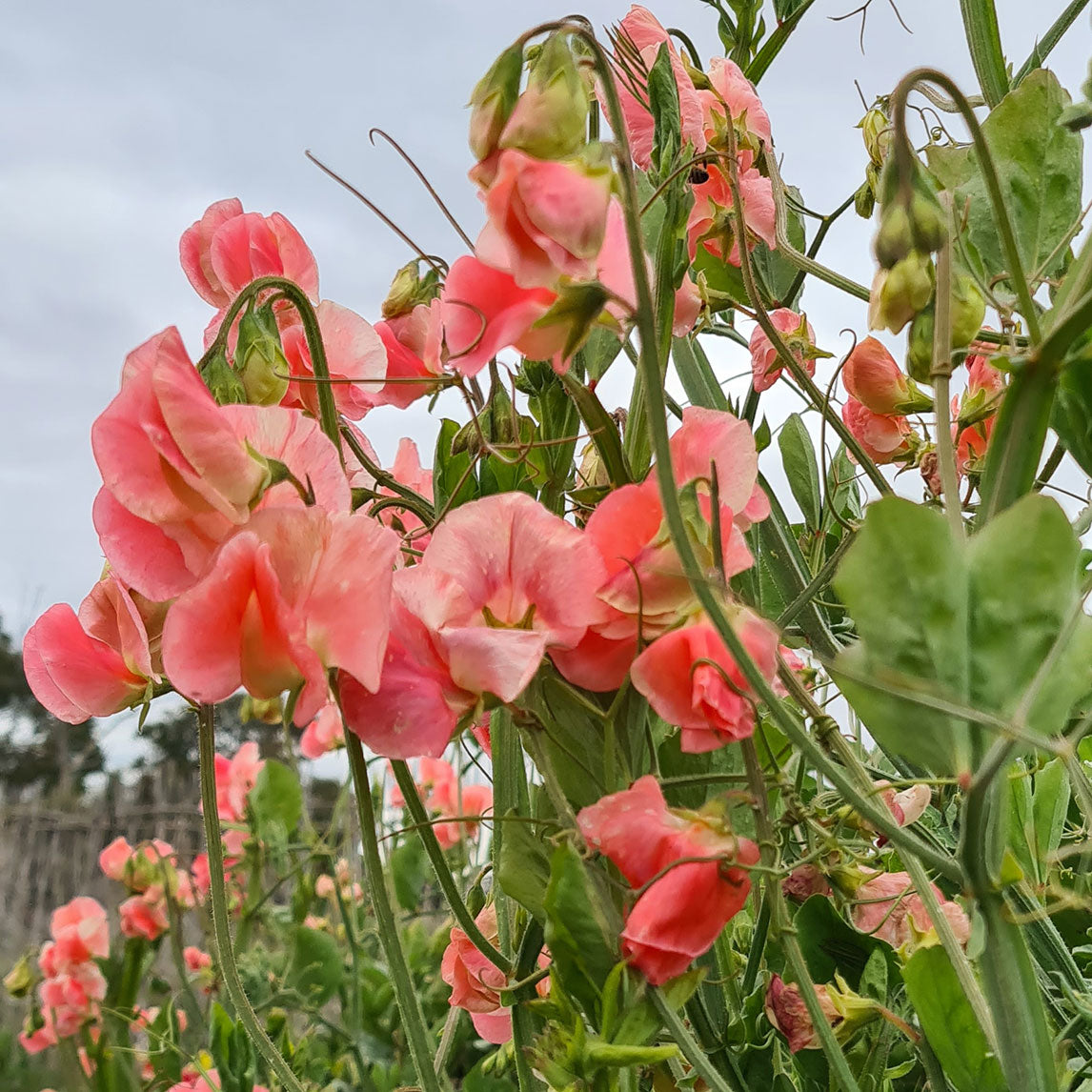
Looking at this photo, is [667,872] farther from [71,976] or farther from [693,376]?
[71,976]

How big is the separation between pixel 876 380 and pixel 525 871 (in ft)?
1.17

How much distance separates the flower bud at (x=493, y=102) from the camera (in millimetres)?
298

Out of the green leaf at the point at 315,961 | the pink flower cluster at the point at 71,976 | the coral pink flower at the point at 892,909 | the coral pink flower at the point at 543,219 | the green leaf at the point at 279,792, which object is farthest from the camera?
the pink flower cluster at the point at 71,976

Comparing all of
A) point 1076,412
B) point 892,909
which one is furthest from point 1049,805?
point 1076,412

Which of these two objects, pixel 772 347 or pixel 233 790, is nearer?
pixel 772 347

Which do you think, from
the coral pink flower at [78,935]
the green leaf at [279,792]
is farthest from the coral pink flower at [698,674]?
the coral pink flower at [78,935]

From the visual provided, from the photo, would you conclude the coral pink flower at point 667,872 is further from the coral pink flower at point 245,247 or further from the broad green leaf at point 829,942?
the coral pink flower at point 245,247

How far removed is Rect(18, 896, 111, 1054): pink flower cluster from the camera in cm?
187

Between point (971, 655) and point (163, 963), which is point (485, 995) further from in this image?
point (163, 963)

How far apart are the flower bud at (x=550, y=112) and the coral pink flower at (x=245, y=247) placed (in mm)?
183

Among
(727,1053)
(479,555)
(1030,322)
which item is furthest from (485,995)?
→ (1030,322)

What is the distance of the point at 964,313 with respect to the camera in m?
0.31

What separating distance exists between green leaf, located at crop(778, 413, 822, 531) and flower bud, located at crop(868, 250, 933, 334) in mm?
393

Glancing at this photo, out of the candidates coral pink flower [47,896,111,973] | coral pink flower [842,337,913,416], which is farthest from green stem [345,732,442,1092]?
coral pink flower [47,896,111,973]
